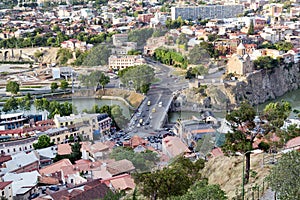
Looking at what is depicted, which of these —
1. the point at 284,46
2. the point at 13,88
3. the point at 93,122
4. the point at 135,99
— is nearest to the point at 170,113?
the point at 135,99

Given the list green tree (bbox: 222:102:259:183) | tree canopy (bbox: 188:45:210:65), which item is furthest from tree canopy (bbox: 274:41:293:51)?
green tree (bbox: 222:102:259:183)

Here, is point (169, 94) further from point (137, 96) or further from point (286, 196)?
point (286, 196)

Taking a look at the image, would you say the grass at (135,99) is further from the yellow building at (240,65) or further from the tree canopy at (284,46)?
the tree canopy at (284,46)

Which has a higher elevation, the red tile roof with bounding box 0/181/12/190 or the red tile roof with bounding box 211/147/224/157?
the red tile roof with bounding box 211/147/224/157

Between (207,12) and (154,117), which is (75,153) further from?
(207,12)

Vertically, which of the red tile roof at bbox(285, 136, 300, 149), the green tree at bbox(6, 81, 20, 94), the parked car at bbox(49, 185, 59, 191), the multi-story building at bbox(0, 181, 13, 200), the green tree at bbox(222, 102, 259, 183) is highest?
the green tree at bbox(222, 102, 259, 183)

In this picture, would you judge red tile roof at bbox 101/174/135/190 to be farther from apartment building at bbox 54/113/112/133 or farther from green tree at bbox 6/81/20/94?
green tree at bbox 6/81/20/94
